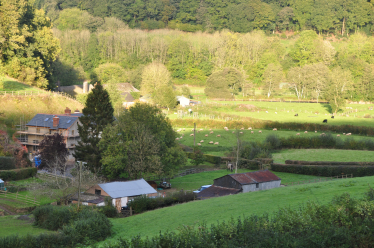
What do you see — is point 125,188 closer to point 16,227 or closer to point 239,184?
point 239,184

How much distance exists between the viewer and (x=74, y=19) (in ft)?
527

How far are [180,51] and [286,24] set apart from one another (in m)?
66.6

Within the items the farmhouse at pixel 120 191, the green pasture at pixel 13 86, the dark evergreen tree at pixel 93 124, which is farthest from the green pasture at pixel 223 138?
the green pasture at pixel 13 86

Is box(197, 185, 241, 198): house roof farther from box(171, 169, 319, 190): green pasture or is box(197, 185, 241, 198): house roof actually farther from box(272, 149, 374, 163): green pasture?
box(272, 149, 374, 163): green pasture

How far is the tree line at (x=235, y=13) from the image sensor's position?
16925 centimetres

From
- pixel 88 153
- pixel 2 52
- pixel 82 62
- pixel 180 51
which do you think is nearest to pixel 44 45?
pixel 2 52

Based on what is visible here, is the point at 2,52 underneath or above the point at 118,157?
above

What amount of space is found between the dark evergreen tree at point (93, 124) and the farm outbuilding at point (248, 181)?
15.5 metres

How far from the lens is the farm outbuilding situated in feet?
120

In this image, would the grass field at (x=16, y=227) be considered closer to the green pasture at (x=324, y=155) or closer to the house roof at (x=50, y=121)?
the house roof at (x=50, y=121)

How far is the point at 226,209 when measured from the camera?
24.8m

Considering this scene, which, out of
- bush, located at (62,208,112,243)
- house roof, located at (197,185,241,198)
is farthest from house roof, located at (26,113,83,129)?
bush, located at (62,208,112,243)

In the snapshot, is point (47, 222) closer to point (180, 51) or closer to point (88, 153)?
point (88, 153)

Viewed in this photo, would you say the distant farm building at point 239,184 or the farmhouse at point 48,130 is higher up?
the farmhouse at point 48,130
